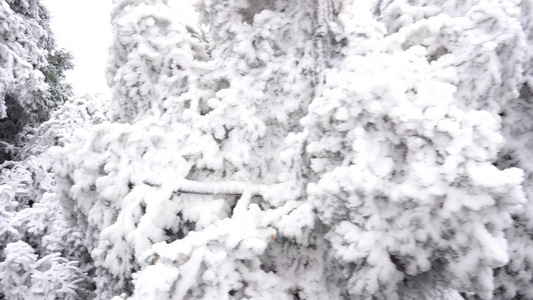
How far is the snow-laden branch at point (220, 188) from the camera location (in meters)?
2.44

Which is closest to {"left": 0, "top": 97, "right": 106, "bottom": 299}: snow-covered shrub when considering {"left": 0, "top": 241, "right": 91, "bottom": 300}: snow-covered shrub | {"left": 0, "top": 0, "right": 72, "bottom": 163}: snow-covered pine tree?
{"left": 0, "top": 241, "right": 91, "bottom": 300}: snow-covered shrub

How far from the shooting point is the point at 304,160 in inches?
86.4

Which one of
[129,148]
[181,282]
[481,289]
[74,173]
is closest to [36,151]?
[74,173]

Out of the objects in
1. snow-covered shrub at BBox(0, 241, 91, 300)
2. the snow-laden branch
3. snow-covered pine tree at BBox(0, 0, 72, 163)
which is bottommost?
snow-covered shrub at BBox(0, 241, 91, 300)

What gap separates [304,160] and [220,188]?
697mm

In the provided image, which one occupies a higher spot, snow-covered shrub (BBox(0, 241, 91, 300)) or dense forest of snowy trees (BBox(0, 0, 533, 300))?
dense forest of snowy trees (BBox(0, 0, 533, 300))

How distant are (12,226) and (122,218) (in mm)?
2572

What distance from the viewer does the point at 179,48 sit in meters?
2.90

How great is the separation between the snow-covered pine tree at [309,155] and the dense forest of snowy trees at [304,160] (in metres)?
0.01

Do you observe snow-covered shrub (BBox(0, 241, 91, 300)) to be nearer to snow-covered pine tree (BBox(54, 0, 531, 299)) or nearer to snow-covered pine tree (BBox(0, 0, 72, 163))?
snow-covered pine tree (BBox(54, 0, 531, 299))

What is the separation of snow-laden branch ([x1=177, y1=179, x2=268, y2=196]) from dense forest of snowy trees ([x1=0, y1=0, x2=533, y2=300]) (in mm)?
12

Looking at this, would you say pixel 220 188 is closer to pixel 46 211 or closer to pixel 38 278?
pixel 38 278

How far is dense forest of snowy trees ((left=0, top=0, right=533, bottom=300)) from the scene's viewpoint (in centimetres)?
169

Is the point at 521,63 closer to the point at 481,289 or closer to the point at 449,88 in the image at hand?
the point at 449,88
